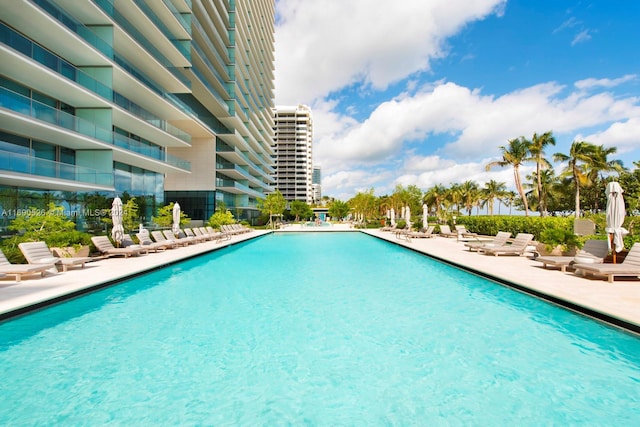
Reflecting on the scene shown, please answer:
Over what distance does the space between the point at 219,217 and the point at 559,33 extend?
32027mm

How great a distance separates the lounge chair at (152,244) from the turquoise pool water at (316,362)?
808 cm

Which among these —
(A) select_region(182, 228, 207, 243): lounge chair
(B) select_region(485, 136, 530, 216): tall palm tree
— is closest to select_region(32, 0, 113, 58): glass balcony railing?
(A) select_region(182, 228, 207, 243): lounge chair

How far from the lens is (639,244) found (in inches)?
355

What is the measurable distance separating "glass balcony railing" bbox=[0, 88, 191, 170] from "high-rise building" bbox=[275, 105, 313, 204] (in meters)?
105

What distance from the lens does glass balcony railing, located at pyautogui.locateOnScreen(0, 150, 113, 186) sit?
Result: 14.2 metres

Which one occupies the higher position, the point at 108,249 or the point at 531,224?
the point at 531,224

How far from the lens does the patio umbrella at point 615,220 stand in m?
8.91

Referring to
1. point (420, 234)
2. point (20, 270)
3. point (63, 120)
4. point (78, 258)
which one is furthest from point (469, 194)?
point (20, 270)

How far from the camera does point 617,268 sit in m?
8.20

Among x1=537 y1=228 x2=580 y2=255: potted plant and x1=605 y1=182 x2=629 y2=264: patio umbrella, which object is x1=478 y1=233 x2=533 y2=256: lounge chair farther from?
x1=605 y1=182 x2=629 y2=264: patio umbrella

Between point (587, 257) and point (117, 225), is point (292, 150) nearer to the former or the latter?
point (117, 225)

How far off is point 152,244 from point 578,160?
47385 millimetres

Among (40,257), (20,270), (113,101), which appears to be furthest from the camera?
(113,101)

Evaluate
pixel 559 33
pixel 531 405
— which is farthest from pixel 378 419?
pixel 559 33
